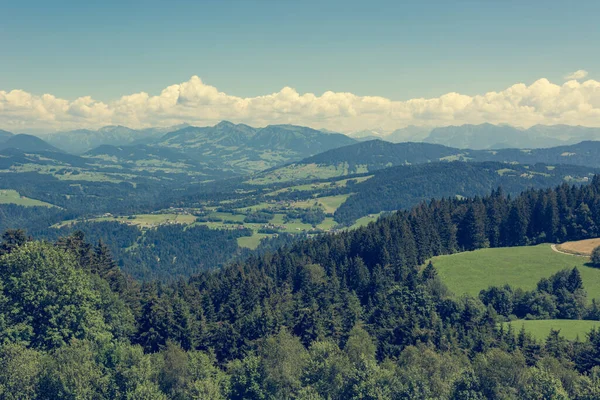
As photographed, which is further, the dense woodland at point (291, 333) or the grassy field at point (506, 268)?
the grassy field at point (506, 268)

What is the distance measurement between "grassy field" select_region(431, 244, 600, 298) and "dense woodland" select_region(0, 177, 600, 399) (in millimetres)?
5310

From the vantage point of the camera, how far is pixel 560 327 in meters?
91.9

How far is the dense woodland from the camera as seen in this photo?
62.2 m

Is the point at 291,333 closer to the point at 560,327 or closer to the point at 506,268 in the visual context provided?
the point at 560,327

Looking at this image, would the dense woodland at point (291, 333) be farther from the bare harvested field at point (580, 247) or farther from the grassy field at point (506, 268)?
the bare harvested field at point (580, 247)

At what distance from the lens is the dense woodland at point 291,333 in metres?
62.2

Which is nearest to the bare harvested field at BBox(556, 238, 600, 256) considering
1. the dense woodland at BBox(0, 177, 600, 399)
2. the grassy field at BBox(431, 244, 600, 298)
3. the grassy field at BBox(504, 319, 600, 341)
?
the grassy field at BBox(431, 244, 600, 298)

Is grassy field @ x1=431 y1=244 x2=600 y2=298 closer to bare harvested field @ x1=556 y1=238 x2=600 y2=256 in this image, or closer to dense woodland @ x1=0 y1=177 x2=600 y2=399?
bare harvested field @ x1=556 y1=238 x2=600 y2=256

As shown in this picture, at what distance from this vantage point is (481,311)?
98.1m

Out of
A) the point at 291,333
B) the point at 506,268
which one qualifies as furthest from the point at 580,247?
the point at 291,333

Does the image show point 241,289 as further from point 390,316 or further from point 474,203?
point 474,203

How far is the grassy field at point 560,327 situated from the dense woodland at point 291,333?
16.1 ft

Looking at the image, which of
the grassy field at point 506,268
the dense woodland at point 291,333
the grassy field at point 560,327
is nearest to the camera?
the dense woodland at point 291,333

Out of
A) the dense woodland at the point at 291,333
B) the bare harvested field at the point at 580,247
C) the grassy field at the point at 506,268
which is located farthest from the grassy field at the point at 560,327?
the bare harvested field at the point at 580,247
